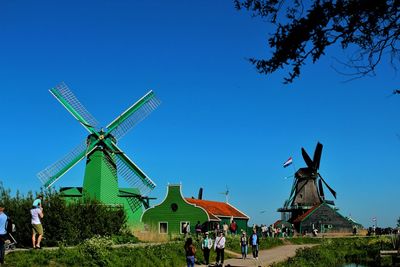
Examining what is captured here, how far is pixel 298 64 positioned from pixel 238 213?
50.7m

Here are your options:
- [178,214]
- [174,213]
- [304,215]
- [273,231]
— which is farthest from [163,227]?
[304,215]

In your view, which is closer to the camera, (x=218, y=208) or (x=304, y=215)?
(x=218, y=208)

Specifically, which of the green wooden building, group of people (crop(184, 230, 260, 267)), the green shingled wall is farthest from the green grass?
the green shingled wall

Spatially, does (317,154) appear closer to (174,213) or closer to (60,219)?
(174,213)

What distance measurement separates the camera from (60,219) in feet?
80.5

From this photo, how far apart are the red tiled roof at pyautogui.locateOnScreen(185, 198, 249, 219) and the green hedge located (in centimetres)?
2206

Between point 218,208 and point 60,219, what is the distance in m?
30.9

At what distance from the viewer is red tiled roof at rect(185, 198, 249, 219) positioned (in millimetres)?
50312

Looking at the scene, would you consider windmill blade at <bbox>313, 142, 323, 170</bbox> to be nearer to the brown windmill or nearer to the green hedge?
the brown windmill

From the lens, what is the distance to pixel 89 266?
17.4 meters

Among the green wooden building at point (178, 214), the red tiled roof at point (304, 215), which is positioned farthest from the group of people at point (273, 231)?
the green wooden building at point (178, 214)

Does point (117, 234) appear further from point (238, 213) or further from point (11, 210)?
point (238, 213)

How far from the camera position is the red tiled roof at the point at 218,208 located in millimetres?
50312

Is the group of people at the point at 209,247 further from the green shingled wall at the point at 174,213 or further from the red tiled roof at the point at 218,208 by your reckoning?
the red tiled roof at the point at 218,208
